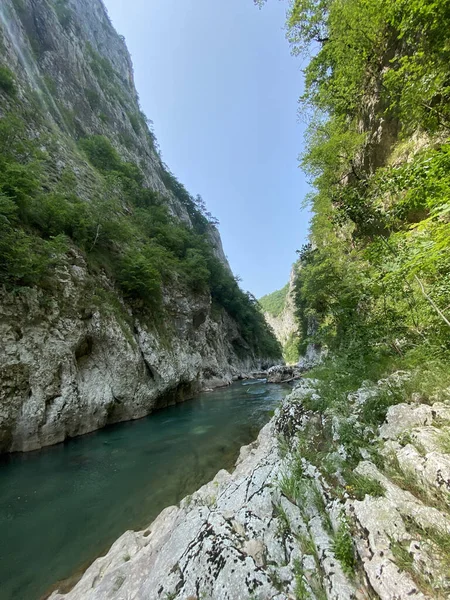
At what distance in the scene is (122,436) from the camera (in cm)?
984

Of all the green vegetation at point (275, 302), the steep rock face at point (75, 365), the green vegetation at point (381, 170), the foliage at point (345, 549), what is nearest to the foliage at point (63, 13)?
the green vegetation at point (381, 170)

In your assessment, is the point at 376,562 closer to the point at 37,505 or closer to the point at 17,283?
the point at 37,505

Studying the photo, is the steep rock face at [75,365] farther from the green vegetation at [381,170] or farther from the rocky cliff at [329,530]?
the green vegetation at [381,170]

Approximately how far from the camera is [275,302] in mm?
137375

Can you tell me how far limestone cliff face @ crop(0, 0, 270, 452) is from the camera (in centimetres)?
841

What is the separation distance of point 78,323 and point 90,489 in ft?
21.8

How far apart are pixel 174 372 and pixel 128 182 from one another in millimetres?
21823

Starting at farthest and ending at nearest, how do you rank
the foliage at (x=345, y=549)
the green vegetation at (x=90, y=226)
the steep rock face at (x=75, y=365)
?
1. the green vegetation at (x=90, y=226)
2. the steep rock face at (x=75, y=365)
3. the foliage at (x=345, y=549)

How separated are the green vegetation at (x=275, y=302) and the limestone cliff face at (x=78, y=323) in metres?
90.8

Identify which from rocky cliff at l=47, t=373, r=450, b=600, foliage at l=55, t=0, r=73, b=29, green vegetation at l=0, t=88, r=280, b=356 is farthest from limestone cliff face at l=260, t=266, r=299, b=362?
rocky cliff at l=47, t=373, r=450, b=600

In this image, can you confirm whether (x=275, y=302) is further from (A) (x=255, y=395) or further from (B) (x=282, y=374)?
(A) (x=255, y=395)

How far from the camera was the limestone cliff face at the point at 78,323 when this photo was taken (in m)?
8.41

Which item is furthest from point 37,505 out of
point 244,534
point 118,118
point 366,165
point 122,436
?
point 118,118

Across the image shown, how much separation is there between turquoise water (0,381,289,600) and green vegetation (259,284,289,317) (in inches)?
4429
